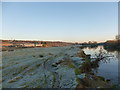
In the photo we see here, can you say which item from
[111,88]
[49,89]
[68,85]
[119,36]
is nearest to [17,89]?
[49,89]

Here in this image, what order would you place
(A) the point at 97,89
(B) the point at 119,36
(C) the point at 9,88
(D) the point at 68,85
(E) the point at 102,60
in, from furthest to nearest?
1. (B) the point at 119,36
2. (E) the point at 102,60
3. (C) the point at 9,88
4. (D) the point at 68,85
5. (A) the point at 97,89

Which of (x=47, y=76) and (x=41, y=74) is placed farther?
(x=41, y=74)

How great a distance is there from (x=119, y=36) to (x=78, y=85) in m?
82.2

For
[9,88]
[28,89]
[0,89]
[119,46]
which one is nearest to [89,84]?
[28,89]

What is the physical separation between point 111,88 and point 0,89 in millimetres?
7541

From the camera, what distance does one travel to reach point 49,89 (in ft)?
26.2

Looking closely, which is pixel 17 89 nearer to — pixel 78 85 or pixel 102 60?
pixel 78 85

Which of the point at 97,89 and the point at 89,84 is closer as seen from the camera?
the point at 97,89

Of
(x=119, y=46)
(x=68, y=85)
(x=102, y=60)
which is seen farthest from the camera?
(x=119, y=46)

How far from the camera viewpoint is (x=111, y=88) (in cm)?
856

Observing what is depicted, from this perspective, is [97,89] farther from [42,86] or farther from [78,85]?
[42,86]

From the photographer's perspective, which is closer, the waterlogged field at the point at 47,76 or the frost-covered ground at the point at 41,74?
the waterlogged field at the point at 47,76

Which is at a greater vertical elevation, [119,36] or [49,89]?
[119,36]

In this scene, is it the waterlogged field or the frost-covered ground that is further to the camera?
the frost-covered ground
